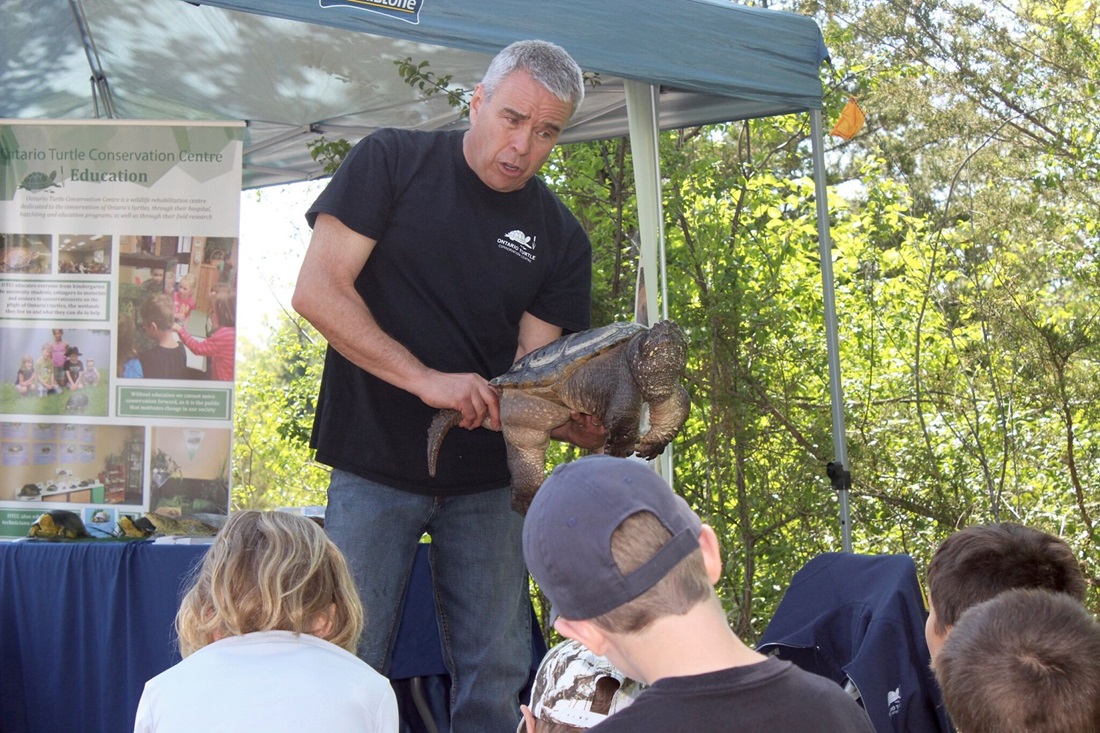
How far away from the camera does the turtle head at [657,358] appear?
9.93ft

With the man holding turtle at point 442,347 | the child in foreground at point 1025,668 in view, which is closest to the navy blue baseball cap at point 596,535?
the child in foreground at point 1025,668

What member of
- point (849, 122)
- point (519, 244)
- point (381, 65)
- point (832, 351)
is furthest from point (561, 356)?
point (381, 65)

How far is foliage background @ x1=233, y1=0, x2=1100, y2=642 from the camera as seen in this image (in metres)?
7.50

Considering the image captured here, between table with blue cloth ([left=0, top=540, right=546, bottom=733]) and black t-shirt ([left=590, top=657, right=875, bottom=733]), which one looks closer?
black t-shirt ([left=590, top=657, right=875, bottom=733])

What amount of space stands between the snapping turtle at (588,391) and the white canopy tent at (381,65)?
4.22ft

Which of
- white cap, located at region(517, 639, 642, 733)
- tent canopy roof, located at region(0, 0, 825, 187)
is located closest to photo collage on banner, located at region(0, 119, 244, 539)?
tent canopy roof, located at region(0, 0, 825, 187)

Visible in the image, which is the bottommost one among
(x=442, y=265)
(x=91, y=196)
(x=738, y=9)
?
(x=442, y=265)

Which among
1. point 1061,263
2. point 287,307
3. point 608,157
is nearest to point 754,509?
point 608,157

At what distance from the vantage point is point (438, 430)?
10.4 feet

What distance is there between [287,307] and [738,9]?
1422 cm

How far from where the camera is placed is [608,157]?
7492 millimetres

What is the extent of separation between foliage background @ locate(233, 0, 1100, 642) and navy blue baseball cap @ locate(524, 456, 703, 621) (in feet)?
13.6

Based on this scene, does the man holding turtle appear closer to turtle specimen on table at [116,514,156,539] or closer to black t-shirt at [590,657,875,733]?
turtle specimen on table at [116,514,156,539]

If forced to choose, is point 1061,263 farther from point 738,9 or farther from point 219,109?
point 219,109
